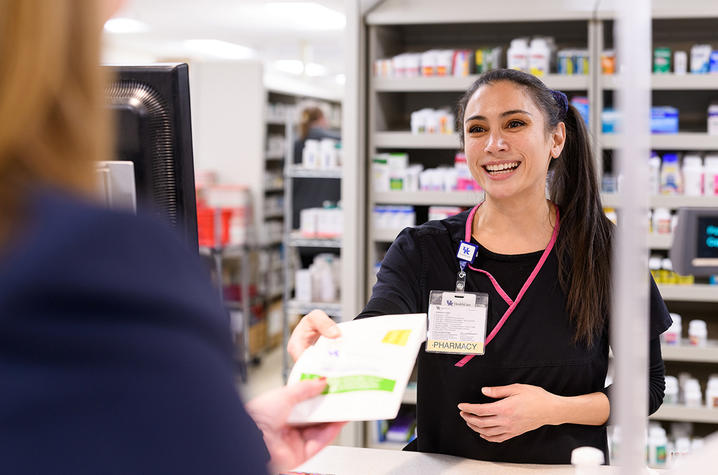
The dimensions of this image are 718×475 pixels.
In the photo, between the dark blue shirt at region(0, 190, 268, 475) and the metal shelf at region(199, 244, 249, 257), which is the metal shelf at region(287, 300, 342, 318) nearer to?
the metal shelf at region(199, 244, 249, 257)

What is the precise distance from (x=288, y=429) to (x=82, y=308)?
77 cm

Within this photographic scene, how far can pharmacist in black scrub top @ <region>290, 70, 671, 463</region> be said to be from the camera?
6.17 feet

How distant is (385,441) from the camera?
417cm

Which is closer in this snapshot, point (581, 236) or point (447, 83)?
point (581, 236)

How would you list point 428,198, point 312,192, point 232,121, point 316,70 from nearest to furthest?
point 428,198, point 312,192, point 232,121, point 316,70

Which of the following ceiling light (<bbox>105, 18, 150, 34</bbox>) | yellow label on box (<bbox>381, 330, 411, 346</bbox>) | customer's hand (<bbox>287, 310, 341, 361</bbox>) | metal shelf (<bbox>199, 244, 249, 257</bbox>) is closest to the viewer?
yellow label on box (<bbox>381, 330, 411, 346</bbox>)

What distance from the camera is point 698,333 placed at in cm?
383

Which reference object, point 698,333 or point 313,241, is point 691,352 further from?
point 313,241

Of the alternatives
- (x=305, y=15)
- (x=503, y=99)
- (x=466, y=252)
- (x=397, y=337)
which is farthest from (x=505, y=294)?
(x=305, y=15)

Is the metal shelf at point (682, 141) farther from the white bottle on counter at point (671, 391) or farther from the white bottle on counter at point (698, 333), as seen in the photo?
the white bottle on counter at point (671, 391)

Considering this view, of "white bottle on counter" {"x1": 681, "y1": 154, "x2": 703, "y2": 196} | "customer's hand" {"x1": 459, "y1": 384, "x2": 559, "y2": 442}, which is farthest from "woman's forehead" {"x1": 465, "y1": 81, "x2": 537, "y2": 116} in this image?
"white bottle on counter" {"x1": 681, "y1": 154, "x2": 703, "y2": 196}

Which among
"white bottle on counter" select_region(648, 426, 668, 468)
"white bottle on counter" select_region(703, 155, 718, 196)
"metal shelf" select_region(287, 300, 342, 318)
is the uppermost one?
"white bottle on counter" select_region(703, 155, 718, 196)

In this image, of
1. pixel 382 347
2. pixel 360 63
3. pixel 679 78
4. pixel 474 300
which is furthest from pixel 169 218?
pixel 679 78

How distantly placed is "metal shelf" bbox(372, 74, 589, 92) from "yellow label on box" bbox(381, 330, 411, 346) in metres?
2.82
